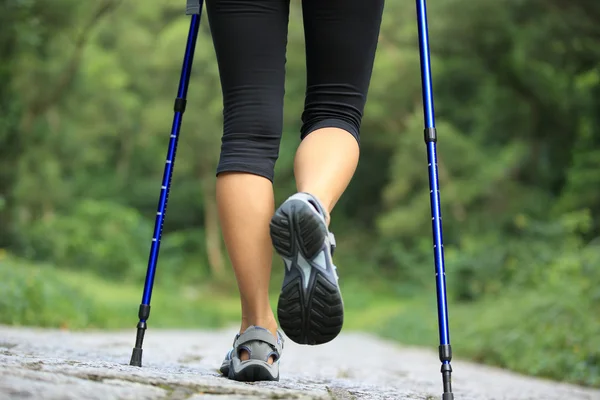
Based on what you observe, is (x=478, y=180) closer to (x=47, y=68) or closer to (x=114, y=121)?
(x=47, y=68)

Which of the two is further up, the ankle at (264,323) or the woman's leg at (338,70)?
the woman's leg at (338,70)

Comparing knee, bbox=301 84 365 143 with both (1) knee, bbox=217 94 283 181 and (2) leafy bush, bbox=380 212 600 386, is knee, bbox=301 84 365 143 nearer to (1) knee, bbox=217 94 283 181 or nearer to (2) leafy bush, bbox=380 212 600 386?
(1) knee, bbox=217 94 283 181

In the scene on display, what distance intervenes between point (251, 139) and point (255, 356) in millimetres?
489

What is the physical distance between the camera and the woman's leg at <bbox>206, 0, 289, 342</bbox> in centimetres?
165

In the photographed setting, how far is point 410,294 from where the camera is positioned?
15531 mm

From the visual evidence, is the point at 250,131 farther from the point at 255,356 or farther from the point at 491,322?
the point at 491,322

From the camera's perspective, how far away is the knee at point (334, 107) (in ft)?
5.91

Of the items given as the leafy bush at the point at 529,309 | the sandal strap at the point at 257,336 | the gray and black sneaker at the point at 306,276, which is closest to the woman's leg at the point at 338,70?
the gray and black sneaker at the point at 306,276

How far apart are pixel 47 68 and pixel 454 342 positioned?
384 inches

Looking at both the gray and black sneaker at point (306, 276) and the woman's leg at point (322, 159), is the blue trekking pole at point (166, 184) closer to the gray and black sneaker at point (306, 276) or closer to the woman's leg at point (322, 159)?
the woman's leg at point (322, 159)

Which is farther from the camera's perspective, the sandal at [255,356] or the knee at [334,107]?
the knee at [334,107]

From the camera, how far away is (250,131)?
67.2 inches

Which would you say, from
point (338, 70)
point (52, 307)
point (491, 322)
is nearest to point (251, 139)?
point (338, 70)

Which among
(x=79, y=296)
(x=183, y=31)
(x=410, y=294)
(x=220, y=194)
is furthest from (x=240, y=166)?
(x=183, y=31)
